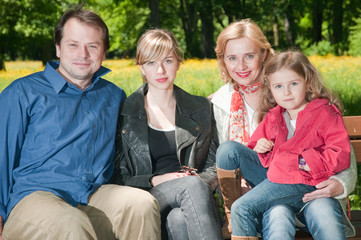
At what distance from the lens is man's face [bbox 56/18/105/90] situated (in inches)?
118

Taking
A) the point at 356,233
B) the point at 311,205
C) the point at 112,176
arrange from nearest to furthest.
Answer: the point at 311,205 < the point at 356,233 < the point at 112,176

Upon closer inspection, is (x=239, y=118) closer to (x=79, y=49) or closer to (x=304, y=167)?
(x=304, y=167)

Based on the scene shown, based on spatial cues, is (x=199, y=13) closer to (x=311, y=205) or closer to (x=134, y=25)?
(x=134, y=25)

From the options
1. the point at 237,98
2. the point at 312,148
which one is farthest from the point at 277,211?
the point at 237,98

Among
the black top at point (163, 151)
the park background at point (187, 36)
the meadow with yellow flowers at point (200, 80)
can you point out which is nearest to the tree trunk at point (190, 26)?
the park background at point (187, 36)

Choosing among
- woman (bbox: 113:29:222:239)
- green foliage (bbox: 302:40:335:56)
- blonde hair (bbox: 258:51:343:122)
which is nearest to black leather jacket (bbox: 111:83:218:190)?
woman (bbox: 113:29:222:239)

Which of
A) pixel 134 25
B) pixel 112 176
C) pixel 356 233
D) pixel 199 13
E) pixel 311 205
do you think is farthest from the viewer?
pixel 134 25

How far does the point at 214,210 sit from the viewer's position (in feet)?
8.78

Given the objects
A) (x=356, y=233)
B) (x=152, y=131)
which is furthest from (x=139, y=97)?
(x=356, y=233)

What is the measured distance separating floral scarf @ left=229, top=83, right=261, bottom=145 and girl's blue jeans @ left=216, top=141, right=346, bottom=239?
1.51ft

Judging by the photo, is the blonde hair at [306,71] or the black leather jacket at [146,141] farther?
the black leather jacket at [146,141]

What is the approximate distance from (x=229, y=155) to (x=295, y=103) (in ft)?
1.70

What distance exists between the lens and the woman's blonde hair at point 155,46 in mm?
3105

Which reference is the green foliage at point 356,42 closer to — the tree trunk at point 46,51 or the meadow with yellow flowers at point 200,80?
the meadow with yellow flowers at point 200,80
